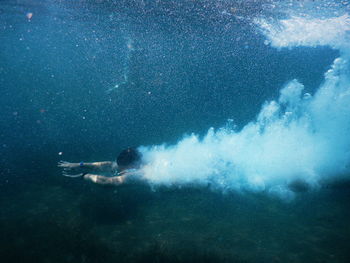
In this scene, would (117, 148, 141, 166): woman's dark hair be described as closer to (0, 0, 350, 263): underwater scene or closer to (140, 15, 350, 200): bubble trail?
(0, 0, 350, 263): underwater scene

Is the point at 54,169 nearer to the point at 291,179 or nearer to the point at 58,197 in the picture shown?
the point at 58,197

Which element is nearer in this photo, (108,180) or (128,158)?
(108,180)

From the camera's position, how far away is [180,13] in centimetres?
1573

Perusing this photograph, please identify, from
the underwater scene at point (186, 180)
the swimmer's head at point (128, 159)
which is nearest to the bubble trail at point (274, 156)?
the underwater scene at point (186, 180)

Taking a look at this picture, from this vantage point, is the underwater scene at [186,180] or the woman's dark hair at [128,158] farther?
the woman's dark hair at [128,158]

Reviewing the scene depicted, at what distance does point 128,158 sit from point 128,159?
0.12 feet

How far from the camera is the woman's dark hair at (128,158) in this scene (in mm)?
7566

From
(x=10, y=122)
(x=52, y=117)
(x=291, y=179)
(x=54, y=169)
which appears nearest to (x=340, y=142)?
(x=291, y=179)

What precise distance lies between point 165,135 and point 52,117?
1394 centimetres

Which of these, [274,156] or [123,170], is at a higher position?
[274,156]

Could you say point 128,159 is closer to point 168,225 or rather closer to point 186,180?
point 186,180

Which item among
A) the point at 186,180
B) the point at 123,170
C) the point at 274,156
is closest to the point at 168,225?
the point at 186,180

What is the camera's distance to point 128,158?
299 inches

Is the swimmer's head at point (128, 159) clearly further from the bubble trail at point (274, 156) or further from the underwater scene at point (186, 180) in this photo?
the bubble trail at point (274, 156)
